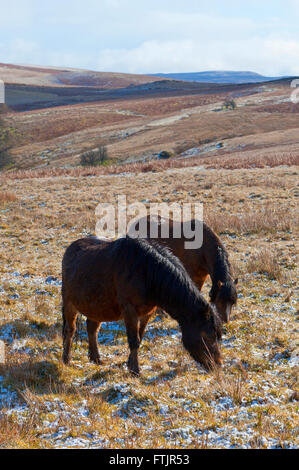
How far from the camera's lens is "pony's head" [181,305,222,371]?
5164 mm

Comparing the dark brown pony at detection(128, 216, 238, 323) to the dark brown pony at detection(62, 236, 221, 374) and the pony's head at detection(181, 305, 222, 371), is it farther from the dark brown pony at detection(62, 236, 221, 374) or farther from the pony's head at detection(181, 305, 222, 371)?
the pony's head at detection(181, 305, 222, 371)

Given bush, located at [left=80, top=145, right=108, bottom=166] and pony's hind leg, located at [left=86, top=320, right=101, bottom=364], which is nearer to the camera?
pony's hind leg, located at [left=86, top=320, right=101, bottom=364]

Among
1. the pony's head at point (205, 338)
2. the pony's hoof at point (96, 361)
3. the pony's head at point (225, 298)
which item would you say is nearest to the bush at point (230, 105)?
the pony's head at point (225, 298)

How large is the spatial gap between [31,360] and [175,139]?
177ft

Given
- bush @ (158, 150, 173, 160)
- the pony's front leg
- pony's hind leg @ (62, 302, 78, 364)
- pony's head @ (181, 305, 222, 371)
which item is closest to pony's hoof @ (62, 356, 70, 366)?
pony's hind leg @ (62, 302, 78, 364)

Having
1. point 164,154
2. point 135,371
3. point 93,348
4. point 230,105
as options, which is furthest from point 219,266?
point 230,105

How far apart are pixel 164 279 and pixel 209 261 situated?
2.22 m

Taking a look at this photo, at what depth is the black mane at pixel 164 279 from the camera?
530cm

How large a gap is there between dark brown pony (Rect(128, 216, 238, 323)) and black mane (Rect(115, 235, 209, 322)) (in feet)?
4.45

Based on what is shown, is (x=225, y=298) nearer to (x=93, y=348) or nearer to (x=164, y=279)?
(x=164, y=279)

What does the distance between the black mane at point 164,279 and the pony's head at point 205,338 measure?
72 mm

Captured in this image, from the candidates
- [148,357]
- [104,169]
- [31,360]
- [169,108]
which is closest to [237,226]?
[148,357]

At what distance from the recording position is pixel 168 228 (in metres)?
8.53

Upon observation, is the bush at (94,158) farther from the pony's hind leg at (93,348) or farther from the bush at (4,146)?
the pony's hind leg at (93,348)
